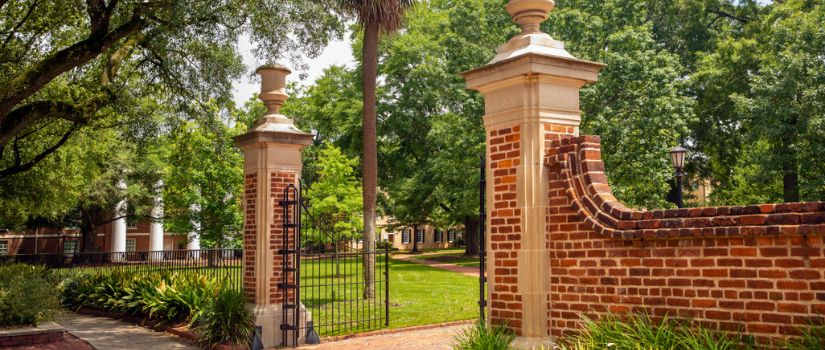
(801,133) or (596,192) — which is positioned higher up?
(801,133)

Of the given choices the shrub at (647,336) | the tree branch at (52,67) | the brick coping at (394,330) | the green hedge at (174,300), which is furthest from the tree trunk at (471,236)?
the shrub at (647,336)

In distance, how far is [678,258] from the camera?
17.6 feet

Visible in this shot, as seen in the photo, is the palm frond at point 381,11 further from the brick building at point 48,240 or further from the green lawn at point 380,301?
the brick building at point 48,240

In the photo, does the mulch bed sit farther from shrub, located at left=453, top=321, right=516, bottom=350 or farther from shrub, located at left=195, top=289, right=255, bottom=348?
shrub, located at left=453, top=321, right=516, bottom=350

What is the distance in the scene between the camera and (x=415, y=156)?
38469mm

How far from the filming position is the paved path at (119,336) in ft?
37.6

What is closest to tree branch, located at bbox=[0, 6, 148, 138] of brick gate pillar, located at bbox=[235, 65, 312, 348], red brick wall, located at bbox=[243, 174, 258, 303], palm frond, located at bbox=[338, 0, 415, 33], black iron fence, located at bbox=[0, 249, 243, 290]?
brick gate pillar, located at bbox=[235, 65, 312, 348]

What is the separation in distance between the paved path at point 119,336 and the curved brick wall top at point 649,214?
746 cm

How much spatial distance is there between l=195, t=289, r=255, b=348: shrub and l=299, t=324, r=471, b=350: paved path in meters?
0.94

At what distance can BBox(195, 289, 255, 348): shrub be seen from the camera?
422 inches

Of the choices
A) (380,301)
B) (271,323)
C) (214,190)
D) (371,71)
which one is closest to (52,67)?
(271,323)

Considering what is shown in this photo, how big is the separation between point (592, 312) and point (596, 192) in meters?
1.02

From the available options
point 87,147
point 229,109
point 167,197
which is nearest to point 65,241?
point 167,197

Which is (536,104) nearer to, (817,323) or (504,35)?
(817,323)
